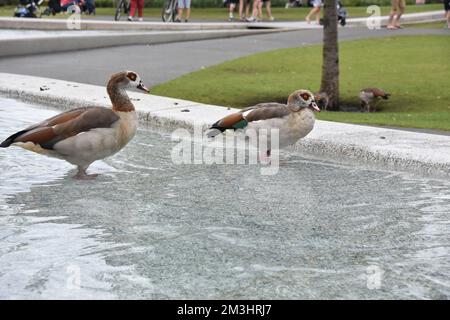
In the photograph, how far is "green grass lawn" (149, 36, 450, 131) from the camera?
13394 millimetres

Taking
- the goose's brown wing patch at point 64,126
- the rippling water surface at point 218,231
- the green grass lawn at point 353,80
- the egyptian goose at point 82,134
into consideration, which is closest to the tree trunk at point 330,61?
the green grass lawn at point 353,80

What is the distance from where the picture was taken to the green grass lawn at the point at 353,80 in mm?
13394

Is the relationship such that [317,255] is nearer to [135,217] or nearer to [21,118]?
[135,217]

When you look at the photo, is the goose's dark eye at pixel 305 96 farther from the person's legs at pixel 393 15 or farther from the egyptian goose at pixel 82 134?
the person's legs at pixel 393 15

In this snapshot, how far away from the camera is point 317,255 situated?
18.5ft

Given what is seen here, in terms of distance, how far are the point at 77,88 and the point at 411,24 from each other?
22.8 meters

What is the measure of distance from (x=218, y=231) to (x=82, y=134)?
6.17 feet

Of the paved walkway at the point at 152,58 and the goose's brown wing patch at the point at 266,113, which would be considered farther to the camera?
the paved walkway at the point at 152,58

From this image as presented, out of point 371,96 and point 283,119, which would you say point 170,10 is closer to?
point 371,96

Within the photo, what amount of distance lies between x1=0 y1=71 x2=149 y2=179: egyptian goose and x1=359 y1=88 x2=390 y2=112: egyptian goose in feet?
22.3

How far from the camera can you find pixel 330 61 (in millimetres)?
14797

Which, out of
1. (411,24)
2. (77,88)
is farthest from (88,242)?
(411,24)

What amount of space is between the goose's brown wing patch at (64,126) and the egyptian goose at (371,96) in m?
6.99
